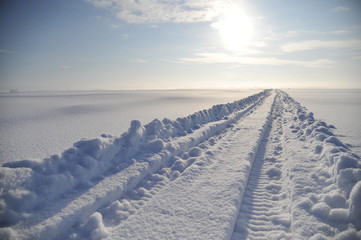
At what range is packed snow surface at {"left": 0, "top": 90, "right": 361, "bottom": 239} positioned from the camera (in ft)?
6.26

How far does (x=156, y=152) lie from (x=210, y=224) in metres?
2.15

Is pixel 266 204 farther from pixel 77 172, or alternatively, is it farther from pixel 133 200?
pixel 77 172

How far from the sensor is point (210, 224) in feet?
6.49

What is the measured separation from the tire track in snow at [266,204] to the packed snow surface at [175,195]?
0.01m

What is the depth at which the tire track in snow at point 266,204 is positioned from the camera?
201 centimetres

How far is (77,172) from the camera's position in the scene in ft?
8.89

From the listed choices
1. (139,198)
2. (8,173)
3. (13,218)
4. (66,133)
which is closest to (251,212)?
(139,198)

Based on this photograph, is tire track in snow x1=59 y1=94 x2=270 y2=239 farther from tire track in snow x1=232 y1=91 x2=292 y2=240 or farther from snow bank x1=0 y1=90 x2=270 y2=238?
tire track in snow x1=232 y1=91 x2=292 y2=240

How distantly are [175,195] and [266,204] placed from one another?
3.67 feet

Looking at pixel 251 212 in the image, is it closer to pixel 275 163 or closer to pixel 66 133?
pixel 275 163

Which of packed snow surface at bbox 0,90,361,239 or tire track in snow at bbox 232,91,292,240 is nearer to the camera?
packed snow surface at bbox 0,90,361,239

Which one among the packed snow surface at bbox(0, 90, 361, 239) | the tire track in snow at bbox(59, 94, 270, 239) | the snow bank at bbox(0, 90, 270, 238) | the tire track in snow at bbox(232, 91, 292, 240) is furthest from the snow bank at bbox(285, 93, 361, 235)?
the snow bank at bbox(0, 90, 270, 238)

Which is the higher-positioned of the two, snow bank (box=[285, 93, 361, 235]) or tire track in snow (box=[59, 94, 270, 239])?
snow bank (box=[285, 93, 361, 235])

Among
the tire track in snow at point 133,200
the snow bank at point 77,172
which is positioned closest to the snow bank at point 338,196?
the tire track in snow at point 133,200
